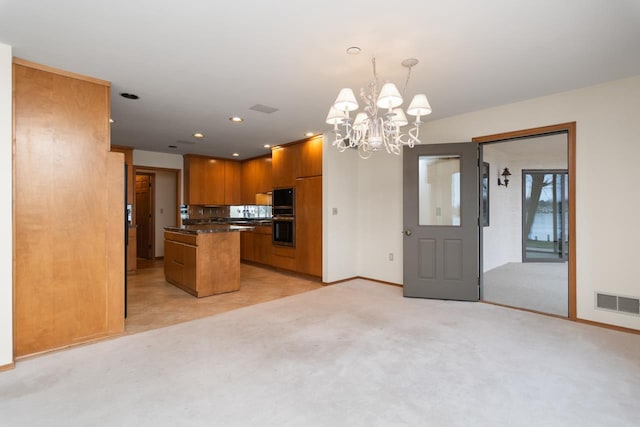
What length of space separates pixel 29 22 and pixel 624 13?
403 cm

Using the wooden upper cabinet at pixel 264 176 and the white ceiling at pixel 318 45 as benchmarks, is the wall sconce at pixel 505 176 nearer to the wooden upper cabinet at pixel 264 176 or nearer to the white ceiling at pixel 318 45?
the white ceiling at pixel 318 45

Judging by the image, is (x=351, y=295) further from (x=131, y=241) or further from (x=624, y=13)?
(x=131, y=241)

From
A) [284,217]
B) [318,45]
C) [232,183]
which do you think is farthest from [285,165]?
[318,45]

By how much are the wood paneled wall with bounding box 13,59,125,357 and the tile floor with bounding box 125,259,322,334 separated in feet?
1.67

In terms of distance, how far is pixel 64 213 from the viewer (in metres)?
2.85

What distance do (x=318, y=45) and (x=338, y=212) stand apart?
3246mm

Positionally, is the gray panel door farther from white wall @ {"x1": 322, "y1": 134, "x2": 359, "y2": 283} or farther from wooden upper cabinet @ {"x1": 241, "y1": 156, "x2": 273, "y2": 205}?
wooden upper cabinet @ {"x1": 241, "y1": 156, "x2": 273, "y2": 205}

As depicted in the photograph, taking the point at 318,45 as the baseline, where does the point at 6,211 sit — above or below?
below

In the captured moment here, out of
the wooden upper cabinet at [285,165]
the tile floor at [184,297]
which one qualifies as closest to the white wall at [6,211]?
the tile floor at [184,297]

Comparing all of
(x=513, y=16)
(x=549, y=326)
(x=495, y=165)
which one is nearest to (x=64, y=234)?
(x=513, y=16)

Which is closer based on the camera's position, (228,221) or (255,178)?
(255,178)

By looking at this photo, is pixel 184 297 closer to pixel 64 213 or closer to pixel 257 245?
pixel 64 213

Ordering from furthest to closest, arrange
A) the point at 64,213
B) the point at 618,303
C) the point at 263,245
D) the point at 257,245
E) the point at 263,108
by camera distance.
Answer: the point at 257,245 → the point at 263,245 → the point at 263,108 → the point at 618,303 → the point at 64,213

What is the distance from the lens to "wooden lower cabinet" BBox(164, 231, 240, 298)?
4.44 m
